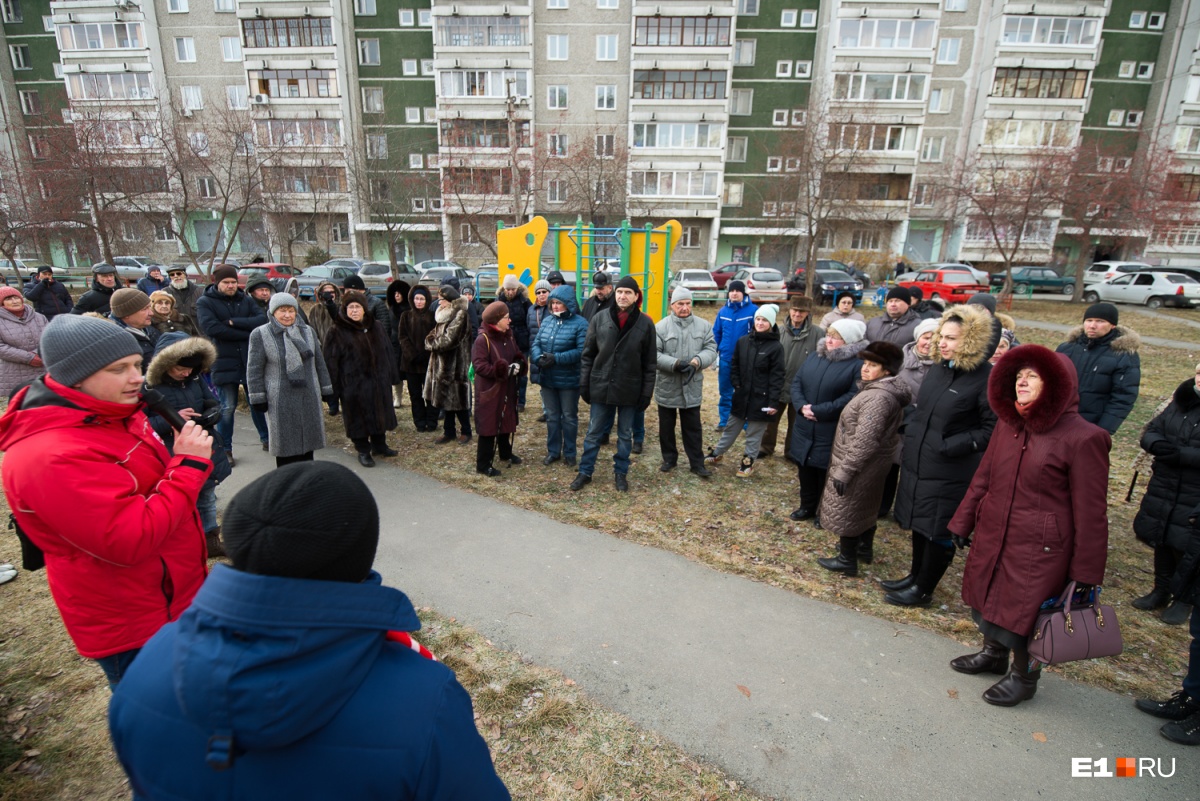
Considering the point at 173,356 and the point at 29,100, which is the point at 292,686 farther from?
the point at 29,100

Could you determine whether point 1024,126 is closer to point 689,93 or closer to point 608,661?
point 689,93

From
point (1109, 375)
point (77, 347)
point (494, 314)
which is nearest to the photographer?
point (77, 347)

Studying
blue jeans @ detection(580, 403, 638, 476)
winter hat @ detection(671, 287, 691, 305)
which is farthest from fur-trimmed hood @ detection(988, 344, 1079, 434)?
winter hat @ detection(671, 287, 691, 305)

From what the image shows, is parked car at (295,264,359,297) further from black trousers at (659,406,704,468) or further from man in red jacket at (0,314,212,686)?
man in red jacket at (0,314,212,686)

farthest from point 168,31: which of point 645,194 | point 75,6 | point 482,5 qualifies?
point 645,194

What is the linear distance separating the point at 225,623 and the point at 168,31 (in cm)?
4970

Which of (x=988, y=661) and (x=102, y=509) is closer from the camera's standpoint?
(x=102, y=509)

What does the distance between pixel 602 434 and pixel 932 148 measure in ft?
138

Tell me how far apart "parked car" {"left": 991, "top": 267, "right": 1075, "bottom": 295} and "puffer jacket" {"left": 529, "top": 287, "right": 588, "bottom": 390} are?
29981 mm

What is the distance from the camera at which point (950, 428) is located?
381cm

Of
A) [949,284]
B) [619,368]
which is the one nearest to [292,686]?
[619,368]

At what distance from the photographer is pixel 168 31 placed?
3622 cm

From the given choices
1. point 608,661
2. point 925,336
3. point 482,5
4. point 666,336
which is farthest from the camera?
point 482,5

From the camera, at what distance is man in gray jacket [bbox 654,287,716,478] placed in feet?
20.5
